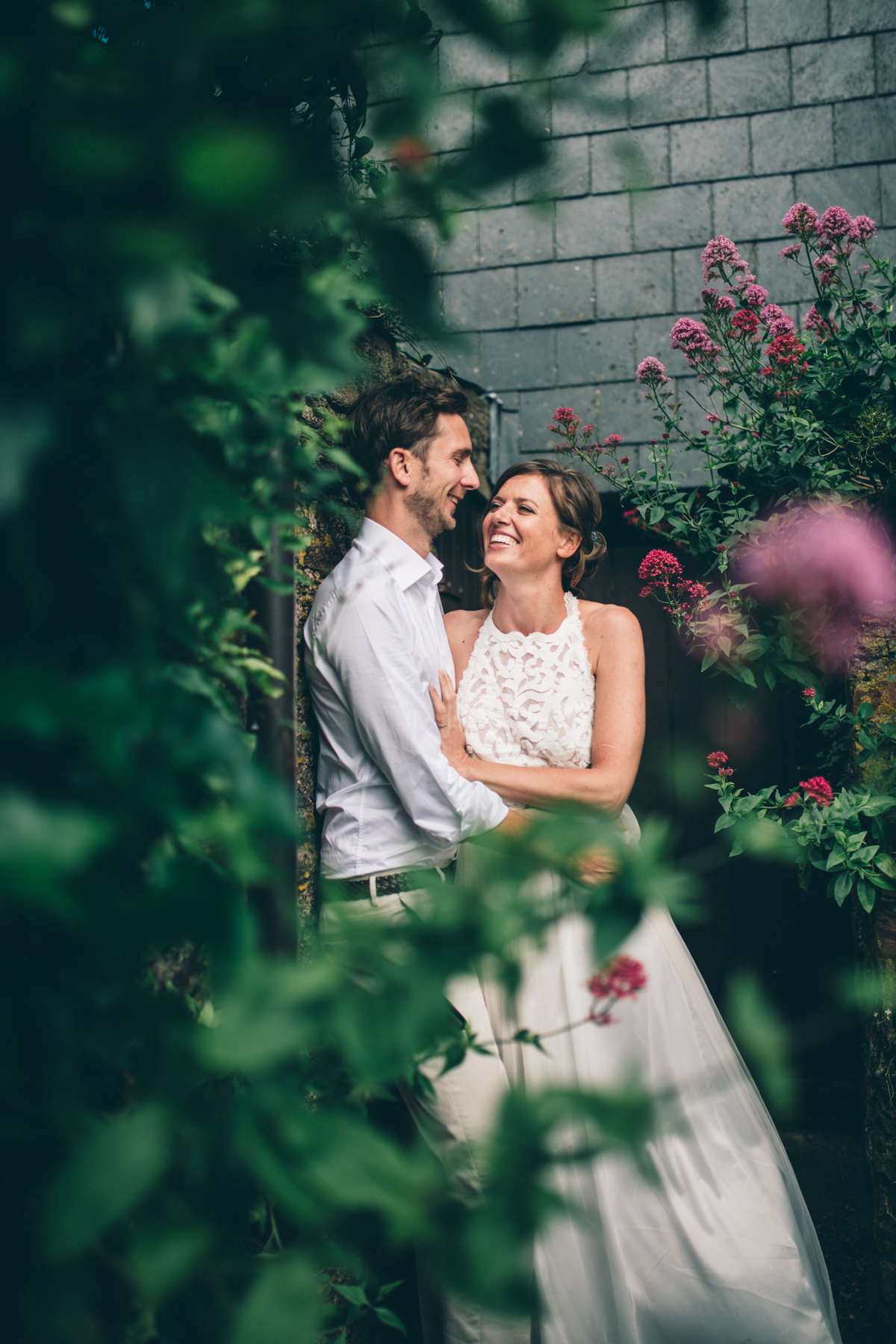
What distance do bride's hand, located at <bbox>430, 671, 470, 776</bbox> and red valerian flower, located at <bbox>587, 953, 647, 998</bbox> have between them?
46.6 inches

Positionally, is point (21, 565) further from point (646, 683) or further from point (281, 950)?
point (646, 683)

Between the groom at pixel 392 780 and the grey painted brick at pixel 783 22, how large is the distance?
2.61 m

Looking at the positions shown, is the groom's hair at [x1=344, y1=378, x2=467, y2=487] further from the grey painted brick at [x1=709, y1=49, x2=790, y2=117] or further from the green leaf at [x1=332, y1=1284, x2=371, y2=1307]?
the grey painted brick at [x1=709, y1=49, x2=790, y2=117]

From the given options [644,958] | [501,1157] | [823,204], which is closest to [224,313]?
[501,1157]

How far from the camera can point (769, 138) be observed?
115 inches

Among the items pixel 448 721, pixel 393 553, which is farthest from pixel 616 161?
pixel 448 721

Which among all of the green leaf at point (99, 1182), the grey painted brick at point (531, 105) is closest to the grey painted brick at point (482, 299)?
the grey painted brick at point (531, 105)

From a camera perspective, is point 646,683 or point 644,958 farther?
point 646,683

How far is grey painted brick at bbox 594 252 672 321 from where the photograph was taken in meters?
3.02

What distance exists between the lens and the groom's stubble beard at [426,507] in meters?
1.91

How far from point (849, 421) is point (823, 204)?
1459mm

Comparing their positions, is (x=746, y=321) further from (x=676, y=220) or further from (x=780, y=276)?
(x=676, y=220)

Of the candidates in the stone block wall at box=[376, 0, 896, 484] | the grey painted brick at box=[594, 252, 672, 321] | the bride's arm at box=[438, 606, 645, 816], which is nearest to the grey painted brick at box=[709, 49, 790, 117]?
Answer: the stone block wall at box=[376, 0, 896, 484]

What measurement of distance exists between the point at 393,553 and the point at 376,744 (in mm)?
463
